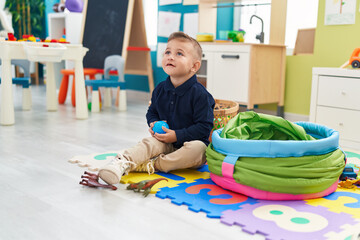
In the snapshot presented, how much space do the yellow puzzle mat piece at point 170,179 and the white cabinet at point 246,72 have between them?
1380 mm

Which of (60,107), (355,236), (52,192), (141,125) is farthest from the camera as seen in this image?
(60,107)

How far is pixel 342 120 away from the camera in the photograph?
2.52m

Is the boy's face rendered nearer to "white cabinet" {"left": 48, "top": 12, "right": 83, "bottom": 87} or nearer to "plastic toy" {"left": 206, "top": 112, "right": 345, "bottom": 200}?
"plastic toy" {"left": 206, "top": 112, "right": 345, "bottom": 200}

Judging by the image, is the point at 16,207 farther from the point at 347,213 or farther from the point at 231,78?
the point at 231,78

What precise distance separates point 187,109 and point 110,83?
1.94m

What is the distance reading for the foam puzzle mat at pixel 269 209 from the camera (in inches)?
46.5

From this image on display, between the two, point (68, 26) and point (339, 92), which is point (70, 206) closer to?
point (339, 92)

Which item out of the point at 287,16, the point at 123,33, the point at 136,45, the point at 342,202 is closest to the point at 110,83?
the point at 123,33

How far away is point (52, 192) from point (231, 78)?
1.96 metres

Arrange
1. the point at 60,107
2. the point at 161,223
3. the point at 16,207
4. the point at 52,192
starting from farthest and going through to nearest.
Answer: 1. the point at 60,107
2. the point at 52,192
3. the point at 16,207
4. the point at 161,223

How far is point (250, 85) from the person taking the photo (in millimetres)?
3043

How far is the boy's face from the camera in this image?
1.80 metres

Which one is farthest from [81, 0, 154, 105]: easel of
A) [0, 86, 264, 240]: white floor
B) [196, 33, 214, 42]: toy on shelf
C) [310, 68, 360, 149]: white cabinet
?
[310, 68, 360, 149]: white cabinet

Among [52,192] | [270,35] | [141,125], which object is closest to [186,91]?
[52,192]
